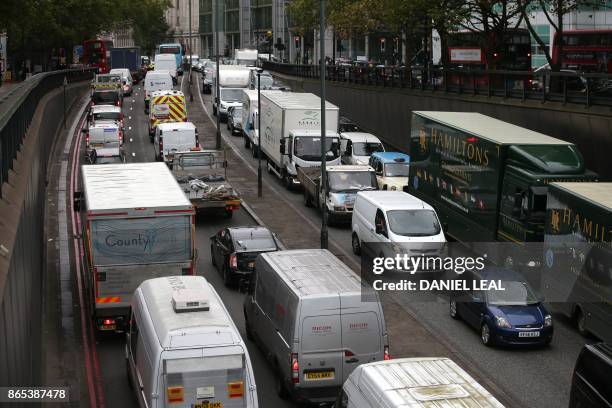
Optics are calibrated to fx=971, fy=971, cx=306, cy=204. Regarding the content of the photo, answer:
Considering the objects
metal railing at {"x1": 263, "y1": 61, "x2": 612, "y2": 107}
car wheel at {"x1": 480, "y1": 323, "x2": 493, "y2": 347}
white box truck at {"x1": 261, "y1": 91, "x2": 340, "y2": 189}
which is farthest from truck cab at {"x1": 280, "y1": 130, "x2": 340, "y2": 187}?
car wheel at {"x1": 480, "y1": 323, "x2": 493, "y2": 347}

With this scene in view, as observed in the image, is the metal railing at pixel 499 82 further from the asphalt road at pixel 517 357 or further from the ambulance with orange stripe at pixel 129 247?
the ambulance with orange stripe at pixel 129 247

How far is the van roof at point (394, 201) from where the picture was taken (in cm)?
2815

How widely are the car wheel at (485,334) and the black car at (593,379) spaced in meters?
6.63

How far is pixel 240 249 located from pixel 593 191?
9.45 metres

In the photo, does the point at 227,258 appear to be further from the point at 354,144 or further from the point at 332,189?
the point at 354,144

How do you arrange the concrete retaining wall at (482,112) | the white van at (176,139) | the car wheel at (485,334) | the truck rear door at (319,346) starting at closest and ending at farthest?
1. the truck rear door at (319,346)
2. the car wheel at (485,334)
3. the concrete retaining wall at (482,112)
4. the white van at (176,139)

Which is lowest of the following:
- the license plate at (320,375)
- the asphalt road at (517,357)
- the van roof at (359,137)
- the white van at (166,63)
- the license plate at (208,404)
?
the asphalt road at (517,357)

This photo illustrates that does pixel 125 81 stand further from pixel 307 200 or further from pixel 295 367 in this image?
pixel 295 367

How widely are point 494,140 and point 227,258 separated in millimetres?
8004

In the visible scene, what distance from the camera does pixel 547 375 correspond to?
2030cm

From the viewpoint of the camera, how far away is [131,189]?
23.4m

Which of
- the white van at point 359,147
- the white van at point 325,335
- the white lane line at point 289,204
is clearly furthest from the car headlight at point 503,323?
the white van at point 359,147

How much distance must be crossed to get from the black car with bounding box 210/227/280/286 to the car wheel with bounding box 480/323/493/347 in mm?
6519

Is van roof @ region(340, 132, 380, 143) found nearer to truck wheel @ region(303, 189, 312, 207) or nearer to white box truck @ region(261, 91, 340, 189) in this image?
white box truck @ region(261, 91, 340, 189)
